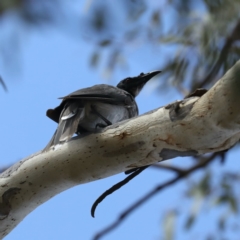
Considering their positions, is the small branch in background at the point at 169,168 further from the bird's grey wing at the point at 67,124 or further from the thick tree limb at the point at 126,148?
the thick tree limb at the point at 126,148

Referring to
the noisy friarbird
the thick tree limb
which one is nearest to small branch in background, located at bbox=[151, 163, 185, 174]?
the noisy friarbird

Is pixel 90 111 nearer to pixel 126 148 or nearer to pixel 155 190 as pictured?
pixel 126 148

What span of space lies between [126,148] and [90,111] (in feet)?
2.62

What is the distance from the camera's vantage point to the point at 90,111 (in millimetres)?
3447

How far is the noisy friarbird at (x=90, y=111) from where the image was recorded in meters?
3.04

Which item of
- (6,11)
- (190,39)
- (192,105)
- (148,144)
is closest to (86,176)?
(148,144)

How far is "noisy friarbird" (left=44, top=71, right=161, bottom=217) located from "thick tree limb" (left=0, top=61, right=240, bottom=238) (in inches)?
6.4

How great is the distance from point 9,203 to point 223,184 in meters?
3.69

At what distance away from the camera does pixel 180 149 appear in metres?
2.64

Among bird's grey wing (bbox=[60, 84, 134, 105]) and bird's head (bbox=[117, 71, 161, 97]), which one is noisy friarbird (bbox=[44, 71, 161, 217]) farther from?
bird's head (bbox=[117, 71, 161, 97])

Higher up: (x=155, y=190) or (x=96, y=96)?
(x=96, y=96)

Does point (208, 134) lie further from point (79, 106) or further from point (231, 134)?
point (79, 106)

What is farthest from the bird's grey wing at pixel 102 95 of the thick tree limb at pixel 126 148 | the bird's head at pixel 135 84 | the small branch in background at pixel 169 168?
the small branch in background at pixel 169 168

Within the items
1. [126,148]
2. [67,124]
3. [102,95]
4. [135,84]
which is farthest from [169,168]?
[126,148]
